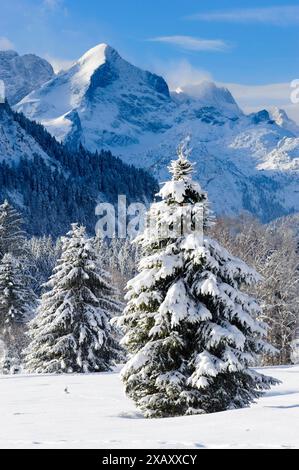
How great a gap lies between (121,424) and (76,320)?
13.9m

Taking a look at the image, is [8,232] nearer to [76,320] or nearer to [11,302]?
[11,302]

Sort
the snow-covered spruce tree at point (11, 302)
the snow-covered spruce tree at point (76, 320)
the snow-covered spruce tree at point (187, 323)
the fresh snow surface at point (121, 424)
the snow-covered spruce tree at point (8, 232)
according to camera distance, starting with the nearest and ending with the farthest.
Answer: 1. the fresh snow surface at point (121, 424)
2. the snow-covered spruce tree at point (187, 323)
3. the snow-covered spruce tree at point (76, 320)
4. the snow-covered spruce tree at point (11, 302)
5. the snow-covered spruce tree at point (8, 232)

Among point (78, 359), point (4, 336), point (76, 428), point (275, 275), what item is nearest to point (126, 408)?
point (76, 428)

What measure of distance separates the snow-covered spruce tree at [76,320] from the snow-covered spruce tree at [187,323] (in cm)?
1115

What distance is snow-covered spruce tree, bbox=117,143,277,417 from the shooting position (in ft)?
43.8

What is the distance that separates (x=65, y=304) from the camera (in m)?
25.7

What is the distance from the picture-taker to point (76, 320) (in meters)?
26.0

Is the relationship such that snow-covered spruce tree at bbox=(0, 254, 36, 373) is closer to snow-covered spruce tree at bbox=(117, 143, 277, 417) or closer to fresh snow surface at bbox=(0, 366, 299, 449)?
fresh snow surface at bbox=(0, 366, 299, 449)

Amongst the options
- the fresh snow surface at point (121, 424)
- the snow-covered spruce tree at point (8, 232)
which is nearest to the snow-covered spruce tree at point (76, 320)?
the fresh snow surface at point (121, 424)

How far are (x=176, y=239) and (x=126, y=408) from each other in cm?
444

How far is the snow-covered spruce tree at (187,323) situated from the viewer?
1334 cm

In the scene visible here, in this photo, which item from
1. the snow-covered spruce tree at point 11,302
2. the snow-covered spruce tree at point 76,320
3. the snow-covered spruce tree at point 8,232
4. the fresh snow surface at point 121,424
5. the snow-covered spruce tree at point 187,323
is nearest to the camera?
the fresh snow surface at point 121,424

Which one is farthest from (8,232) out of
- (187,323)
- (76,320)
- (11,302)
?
(187,323)

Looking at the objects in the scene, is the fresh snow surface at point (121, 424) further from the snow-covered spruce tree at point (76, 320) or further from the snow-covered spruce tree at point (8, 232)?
the snow-covered spruce tree at point (8, 232)
